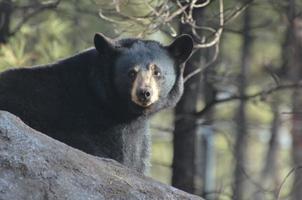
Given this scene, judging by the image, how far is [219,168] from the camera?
2692cm

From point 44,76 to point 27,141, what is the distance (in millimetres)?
1890

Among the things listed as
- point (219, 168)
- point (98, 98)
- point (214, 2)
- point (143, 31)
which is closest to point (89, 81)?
point (98, 98)

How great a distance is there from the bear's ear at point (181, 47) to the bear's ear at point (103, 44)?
1.69ft

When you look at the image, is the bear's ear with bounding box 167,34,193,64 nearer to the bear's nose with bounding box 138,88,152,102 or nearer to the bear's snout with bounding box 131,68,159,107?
the bear's snout with bounding box 131,68,159,107

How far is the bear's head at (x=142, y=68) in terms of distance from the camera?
706cm

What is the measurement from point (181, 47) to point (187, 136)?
6.97 feet

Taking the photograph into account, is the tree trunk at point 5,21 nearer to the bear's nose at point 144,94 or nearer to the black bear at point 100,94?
the black bear at point 100,94

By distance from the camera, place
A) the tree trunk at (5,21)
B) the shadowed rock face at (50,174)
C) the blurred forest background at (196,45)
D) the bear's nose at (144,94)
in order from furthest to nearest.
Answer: the tree trunk at (5,21) → the blurred forest background at (196,45) → the bear's nose at (144,94) → the shadowed rock face at (50,174)

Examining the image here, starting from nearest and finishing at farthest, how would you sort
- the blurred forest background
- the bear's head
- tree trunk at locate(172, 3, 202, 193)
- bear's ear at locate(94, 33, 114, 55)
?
the bear's head → bear's ear at locate(94, 33, 114, 55) → the blurred forest background → tree trunk at locate(172, 3, 202, 193)

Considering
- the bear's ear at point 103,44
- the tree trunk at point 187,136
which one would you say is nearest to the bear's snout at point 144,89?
the bear's ear at point 103,44

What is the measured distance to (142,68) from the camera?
7156 mm

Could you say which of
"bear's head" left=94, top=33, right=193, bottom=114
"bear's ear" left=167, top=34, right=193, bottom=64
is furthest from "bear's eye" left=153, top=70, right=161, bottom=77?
"bear's ear" left=167, top=34, right=193, bottom=64

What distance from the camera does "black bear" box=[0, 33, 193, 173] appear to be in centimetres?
702

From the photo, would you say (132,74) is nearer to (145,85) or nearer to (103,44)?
(145,85)
